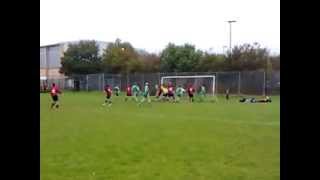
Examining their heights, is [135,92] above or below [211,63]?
below

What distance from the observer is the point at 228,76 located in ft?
55.9

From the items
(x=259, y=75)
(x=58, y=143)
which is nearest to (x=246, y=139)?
(x=58, y=143)

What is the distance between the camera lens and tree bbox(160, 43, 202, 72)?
18984mm

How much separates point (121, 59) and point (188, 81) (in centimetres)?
377

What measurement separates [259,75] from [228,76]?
113cm

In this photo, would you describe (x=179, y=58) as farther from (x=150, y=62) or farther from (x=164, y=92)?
(x=164, y=92)

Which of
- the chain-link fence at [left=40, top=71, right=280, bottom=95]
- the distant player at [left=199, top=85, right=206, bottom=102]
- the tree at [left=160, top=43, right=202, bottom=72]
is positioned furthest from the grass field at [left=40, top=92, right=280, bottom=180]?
the tree at [left=160, top=43, right=202, bottom=72]

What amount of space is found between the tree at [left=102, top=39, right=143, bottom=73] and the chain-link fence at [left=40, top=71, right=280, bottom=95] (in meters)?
0.47

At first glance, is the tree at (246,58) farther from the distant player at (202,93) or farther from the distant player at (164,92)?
the distant player at (164,92)

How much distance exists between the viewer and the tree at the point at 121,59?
63.5 ft

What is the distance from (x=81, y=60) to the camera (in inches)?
803

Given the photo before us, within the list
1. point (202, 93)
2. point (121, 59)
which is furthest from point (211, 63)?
point (121, 59)

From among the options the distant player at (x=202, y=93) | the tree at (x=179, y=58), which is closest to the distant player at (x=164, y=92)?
the distant player at (x=202, y=93)
